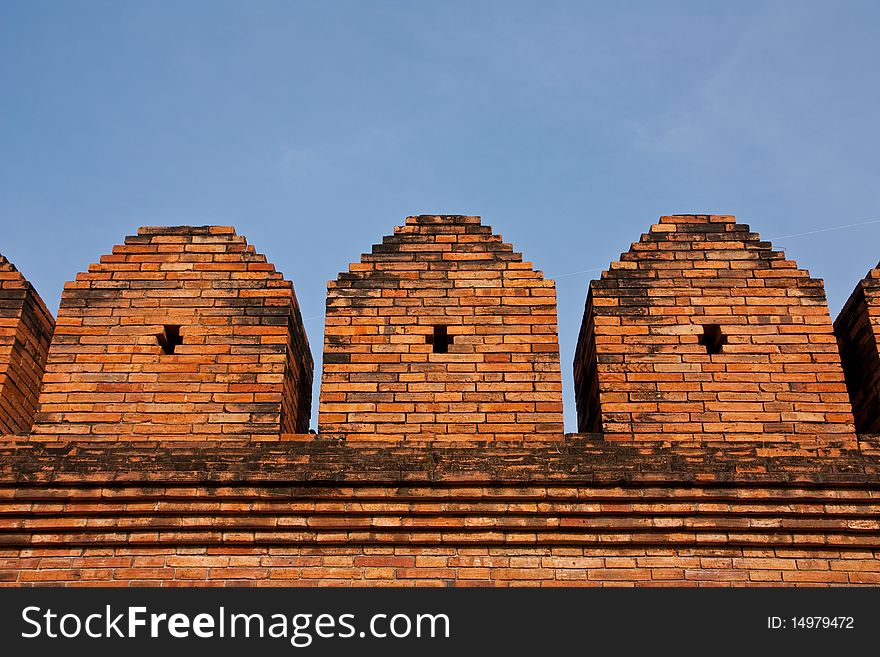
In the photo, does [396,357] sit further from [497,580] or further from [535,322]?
[497,580]

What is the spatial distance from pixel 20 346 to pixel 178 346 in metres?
1.01

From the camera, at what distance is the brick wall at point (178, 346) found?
677cm

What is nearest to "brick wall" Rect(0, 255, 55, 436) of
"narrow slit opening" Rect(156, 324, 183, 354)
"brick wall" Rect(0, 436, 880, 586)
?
"brick wall" Rect(0, 436, 880, 586)

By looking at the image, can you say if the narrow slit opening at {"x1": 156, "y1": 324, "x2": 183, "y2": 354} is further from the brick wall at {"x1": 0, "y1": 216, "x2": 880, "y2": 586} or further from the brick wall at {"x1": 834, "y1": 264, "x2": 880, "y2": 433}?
the brick wall at {"x1": 834, "y1": 264, "x2": 880, "y2": 433}

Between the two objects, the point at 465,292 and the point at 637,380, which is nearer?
the point at 637,380

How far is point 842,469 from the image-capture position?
21.0 feet

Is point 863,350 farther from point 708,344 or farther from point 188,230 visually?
point 188,230

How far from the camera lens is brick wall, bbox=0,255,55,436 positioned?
6953mm

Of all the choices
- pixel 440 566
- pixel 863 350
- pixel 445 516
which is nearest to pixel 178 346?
pixel 445 516

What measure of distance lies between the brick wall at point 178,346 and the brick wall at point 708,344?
2.00 meters

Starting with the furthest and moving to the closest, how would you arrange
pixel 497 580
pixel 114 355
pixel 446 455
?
pixel 114 355 → pixel 446 455 → pixel 497 580
